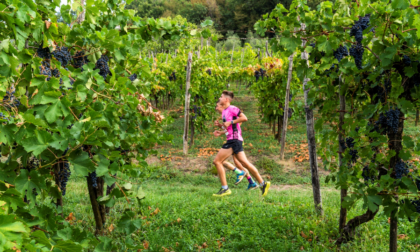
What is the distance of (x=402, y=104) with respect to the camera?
2402mm

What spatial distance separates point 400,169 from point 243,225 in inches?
86.6

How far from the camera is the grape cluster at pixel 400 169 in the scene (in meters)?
2.58

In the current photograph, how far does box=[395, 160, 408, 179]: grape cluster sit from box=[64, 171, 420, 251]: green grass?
122cm

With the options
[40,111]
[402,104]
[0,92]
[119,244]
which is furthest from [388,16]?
[119,244]

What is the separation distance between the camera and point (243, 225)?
13.6 ft

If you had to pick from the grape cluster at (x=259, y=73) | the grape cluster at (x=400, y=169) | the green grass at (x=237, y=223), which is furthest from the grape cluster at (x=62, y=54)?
the grape cluster at (x=259, y=73)

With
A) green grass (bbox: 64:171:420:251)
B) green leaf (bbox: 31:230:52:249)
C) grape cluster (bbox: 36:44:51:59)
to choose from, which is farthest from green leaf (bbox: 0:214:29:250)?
green grass (bbox: 64:171:420:251)

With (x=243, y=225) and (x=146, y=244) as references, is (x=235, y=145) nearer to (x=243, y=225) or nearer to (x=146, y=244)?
(x=243, y=225)

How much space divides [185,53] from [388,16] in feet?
33.5

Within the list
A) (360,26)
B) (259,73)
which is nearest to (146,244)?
(360,26)

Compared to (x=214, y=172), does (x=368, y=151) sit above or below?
above

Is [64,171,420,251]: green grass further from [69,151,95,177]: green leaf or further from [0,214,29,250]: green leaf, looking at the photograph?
[0,214,29,250]: green leaf

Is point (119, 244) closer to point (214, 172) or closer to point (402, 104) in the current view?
point (402, 104)

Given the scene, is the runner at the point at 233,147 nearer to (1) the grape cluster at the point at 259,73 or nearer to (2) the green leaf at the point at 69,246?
(2) the green leaf at the point at 69,246
